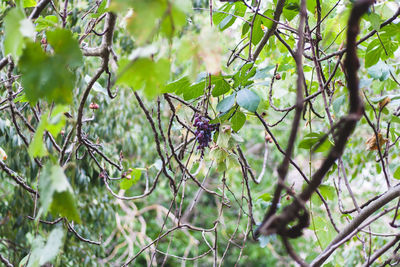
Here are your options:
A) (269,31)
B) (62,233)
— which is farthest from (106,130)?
(62,233)

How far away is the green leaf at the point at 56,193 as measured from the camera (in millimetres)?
395

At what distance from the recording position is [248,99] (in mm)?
704

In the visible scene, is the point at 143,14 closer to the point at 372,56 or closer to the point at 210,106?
the point at 210,106

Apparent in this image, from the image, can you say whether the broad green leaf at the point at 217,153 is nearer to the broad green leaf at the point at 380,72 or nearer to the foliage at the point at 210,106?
the foliage at the point at 210,106

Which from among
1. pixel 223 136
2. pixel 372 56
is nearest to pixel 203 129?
pixel 223 136

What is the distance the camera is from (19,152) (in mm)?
2195

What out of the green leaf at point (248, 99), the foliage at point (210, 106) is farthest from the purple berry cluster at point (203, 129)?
the green leaf at point (248, 99)

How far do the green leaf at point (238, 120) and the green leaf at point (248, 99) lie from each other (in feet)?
0.45

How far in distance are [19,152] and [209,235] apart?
276 cm

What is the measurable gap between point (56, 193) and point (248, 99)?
39 centimetres

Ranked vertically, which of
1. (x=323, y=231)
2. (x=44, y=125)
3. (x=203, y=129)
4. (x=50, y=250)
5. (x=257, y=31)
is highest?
(x=257, y=31)

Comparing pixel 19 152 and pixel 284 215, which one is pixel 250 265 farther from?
pixel 284 215

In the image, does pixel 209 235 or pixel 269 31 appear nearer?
pixel 269 31

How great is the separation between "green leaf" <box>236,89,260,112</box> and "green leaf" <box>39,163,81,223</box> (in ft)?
1.18
